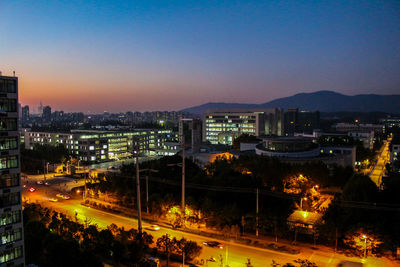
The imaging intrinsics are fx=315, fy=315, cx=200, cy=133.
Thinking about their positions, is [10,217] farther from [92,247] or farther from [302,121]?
[302,121]

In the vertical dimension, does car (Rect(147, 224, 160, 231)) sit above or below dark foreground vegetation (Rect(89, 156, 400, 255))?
below

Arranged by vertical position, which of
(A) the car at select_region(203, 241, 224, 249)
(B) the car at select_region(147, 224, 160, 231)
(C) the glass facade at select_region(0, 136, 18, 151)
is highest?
(C) the glass facade at select_region(0, 136, 18, 151)

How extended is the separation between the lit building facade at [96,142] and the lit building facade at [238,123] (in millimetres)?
13293

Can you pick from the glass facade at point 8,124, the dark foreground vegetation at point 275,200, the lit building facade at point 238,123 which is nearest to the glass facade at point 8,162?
the glass facade at point 8,124

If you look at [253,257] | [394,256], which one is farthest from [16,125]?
[394,256]

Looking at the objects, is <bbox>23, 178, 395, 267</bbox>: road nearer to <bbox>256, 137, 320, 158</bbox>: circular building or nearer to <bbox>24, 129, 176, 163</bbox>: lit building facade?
<bbox>256, 137, 320, 158</bbox>: circular building

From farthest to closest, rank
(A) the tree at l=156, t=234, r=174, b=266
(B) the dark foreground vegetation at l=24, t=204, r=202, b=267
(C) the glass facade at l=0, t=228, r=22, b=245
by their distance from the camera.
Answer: (A) the tree at l=156, t=234, r=174, b=266 → (C) the glass facade at l=0, t=228, r=22, b=245 → (B) the dark foreground vegetation at l=24, t=204, r=202, b=267

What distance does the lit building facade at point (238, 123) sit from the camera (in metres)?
63.3

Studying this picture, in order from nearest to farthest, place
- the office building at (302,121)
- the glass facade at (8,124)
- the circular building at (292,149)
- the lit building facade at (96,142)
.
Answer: the glass facade at (8,124) < the circular building at (292,149) < the lit building facade at (96,142) < the office building at (302,121)

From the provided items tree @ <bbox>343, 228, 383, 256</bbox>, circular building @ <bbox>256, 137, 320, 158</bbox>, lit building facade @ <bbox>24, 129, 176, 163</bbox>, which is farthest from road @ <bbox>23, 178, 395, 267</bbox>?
lit building facade @ <bbox>24, 129, 176, 163</bbox>

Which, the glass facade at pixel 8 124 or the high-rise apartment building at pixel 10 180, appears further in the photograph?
the glass facade at pixel 8 124

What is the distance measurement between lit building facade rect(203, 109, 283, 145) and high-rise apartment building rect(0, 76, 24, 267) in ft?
165

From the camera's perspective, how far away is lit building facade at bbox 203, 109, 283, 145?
6331 cm

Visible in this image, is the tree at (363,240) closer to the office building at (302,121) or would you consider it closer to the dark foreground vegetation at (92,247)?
the dark foreground vegetation at (92,247)
